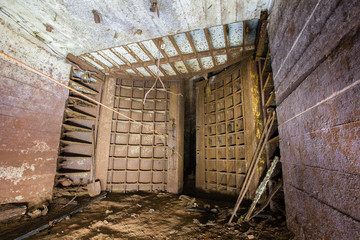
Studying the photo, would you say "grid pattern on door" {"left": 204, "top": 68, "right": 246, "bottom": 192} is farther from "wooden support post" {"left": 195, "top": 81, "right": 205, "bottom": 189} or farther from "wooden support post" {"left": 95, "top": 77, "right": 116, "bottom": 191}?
"wooden support post" {"left": 95, "top": 77, "right": 116, "bottom": 191}

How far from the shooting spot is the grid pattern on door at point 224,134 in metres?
4.95

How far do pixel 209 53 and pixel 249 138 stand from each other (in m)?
2.77

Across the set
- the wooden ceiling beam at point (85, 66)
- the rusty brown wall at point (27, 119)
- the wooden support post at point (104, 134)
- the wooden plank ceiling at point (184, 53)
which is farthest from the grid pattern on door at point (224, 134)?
the rusty brown wall at point (27, 119)

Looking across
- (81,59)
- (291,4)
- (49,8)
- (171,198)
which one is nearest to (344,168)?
(291,4)

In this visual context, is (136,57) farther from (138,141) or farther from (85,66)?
(138,141)

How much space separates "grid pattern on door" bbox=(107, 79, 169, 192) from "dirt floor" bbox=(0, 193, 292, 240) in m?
1.29

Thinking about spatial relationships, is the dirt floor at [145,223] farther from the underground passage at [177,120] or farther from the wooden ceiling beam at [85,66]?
the wooden ceiling beam at [85,66]

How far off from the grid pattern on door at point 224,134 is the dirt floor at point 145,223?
1.05 metres

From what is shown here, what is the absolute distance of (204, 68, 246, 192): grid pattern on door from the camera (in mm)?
4953

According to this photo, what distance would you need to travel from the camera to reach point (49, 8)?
3.29m

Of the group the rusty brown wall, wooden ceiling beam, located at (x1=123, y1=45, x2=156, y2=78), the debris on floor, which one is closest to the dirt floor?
the debris on floor

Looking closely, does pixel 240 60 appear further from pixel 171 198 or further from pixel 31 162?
pixel 31 162

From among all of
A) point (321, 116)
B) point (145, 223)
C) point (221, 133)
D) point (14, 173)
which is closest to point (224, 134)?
point (221, 133)

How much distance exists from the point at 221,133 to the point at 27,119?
5609 millimetres
